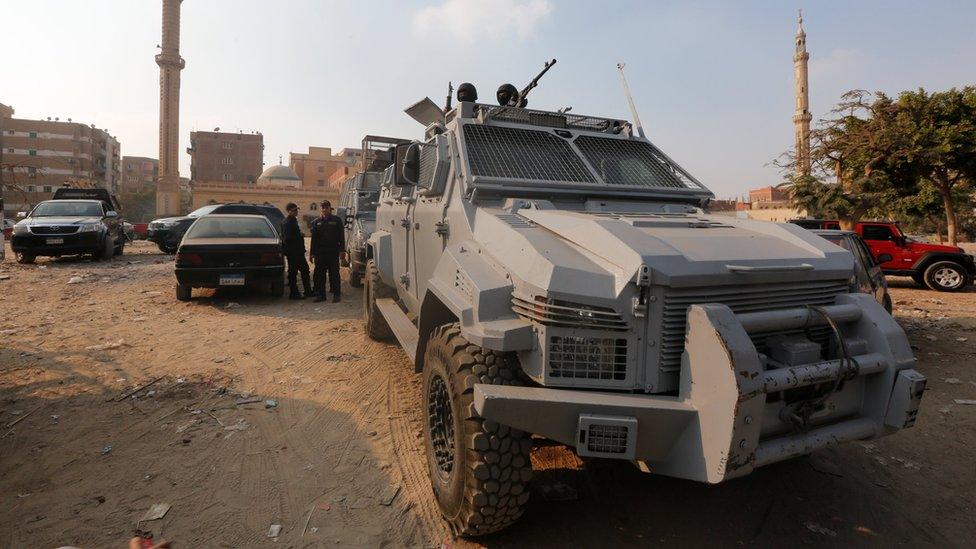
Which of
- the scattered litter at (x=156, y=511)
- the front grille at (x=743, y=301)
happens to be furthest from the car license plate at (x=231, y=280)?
the front grille at (x=743, y=301)

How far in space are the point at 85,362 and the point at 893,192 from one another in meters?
21.9

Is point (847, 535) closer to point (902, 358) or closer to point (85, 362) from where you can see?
point (902, 358)

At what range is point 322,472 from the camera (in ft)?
10.8

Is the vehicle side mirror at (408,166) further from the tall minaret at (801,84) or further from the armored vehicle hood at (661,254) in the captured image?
the tall minaret at (801,84)

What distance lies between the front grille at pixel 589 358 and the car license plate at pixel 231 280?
7051 mm

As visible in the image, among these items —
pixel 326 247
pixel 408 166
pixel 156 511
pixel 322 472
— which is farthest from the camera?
pixel 326 247

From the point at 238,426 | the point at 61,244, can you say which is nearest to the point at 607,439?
the point at 238,426

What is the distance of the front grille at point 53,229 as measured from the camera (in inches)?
480

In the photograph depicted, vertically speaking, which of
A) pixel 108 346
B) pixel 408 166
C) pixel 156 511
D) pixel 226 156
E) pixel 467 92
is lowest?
pixel 156 511

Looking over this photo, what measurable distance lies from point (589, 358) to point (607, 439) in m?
0.34

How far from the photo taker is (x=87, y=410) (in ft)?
13.6

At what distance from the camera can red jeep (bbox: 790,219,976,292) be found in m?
11.3

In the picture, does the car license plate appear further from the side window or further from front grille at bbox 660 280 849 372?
the side window

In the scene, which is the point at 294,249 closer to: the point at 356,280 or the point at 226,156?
the point at 356,280
